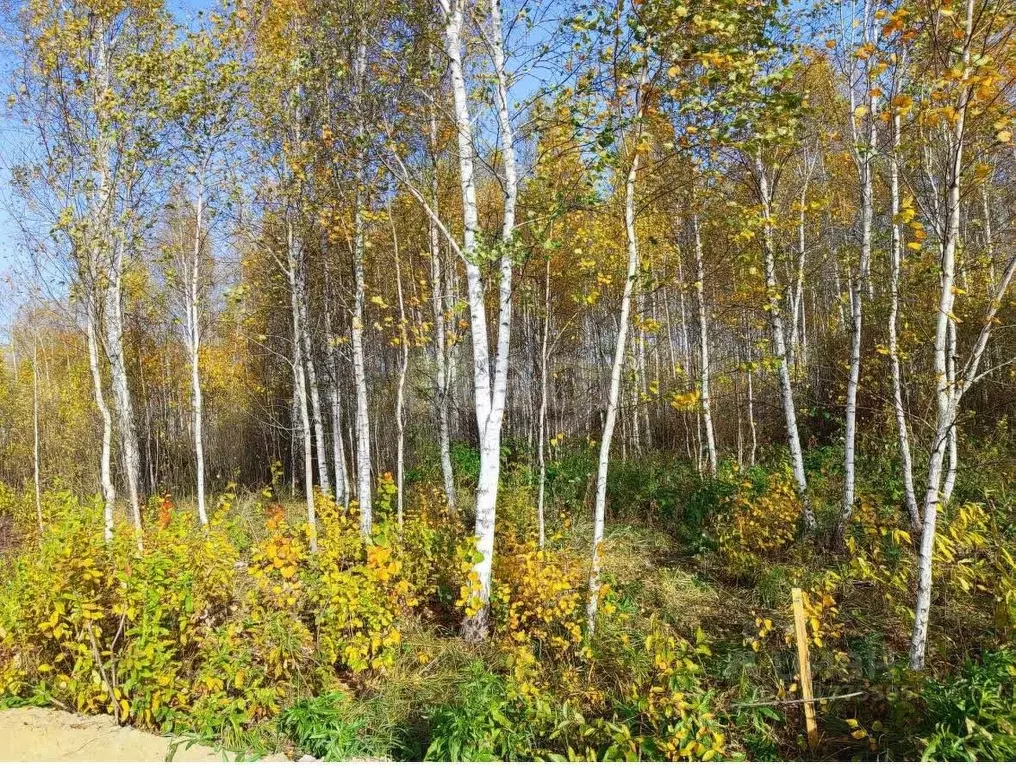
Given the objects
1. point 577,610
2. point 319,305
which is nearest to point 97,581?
point 577,610

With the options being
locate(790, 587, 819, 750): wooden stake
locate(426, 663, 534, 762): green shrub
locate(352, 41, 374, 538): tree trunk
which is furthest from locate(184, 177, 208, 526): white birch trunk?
locate(790, 587, 819, 750): wooden stake

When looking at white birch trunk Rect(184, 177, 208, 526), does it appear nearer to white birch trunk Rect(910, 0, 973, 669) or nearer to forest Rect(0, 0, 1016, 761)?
forest Rect(0, 0, 1016, 761)

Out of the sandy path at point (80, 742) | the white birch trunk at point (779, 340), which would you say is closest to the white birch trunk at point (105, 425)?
the sandy path at point (80, 742)

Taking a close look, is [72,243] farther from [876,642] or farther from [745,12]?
[876,642]

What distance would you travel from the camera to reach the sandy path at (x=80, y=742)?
3828 millimetres

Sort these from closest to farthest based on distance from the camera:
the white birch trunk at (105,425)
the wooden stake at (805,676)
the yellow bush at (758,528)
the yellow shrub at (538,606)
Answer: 1. the wooden stake at (805,676)
2. the yellow shrub at (538,606)
3. the yellow bush at (758,528)
4. the white birch trunk at (105,425)

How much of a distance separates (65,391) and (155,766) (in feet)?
50.7

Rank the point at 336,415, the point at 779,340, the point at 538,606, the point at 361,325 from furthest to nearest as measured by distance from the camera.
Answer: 1. the point at 336,415
2. the point at 361,325
3. the point at 779,340
4. the point at 538,606

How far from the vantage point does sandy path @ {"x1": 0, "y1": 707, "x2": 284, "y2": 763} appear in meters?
3.83

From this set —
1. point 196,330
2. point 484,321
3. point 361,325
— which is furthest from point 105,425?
point 484,321

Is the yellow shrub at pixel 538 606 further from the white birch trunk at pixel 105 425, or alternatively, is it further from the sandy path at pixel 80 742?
the white birch trunk at pixel 105 425

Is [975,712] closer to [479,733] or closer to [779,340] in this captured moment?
[479,733]

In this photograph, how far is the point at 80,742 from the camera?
13.0ft

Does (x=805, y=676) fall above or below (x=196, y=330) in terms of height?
below
